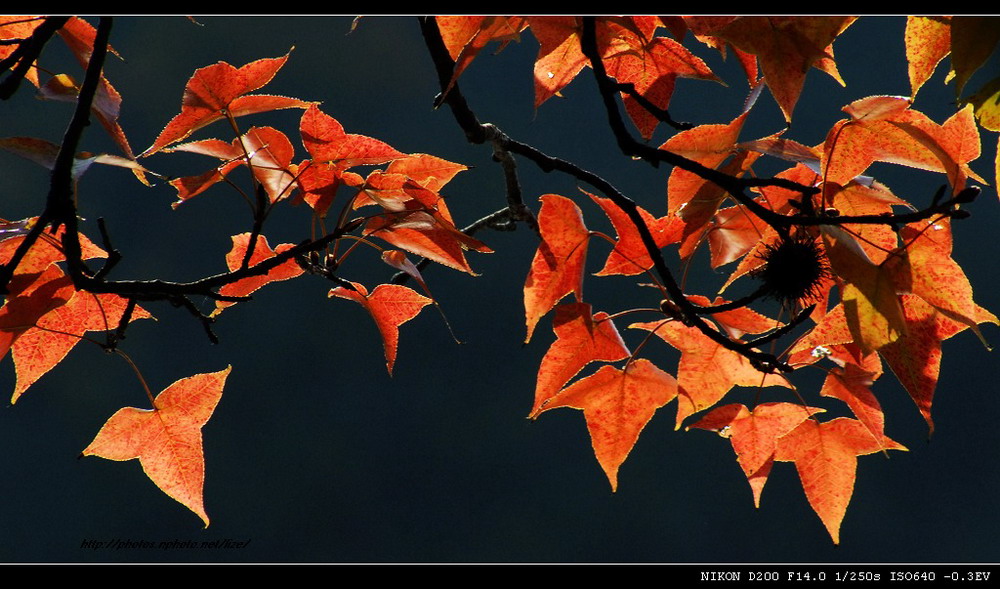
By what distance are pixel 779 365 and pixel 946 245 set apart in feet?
0.28

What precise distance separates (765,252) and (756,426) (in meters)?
0.10

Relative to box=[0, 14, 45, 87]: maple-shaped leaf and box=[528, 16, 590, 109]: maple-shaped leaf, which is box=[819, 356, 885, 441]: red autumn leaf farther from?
box=[0, 14, 45, 87]: maple-shaped leaf

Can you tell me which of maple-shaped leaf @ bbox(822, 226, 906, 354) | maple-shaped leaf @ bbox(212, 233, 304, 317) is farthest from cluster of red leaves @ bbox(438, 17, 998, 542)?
maple-shaped leaf @ bbox(212, 233, 304, 317)

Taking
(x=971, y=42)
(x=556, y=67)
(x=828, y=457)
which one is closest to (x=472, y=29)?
(x=556, y=67)

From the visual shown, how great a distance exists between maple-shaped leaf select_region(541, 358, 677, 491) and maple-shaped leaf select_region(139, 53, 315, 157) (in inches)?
7.5

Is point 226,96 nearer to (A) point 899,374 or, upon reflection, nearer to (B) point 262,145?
(B) point 262,145

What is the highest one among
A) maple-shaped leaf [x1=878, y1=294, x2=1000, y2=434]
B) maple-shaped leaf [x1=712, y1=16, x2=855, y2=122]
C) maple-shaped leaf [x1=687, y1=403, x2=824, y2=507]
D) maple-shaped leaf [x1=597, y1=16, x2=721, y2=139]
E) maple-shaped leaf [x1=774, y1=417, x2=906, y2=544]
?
maple-shaped leaf [x1=597, y1=16, x2=721, y2=139]

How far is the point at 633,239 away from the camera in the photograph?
0.38 m

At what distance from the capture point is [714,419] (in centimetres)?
41

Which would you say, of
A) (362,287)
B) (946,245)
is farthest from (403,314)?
(946,245)

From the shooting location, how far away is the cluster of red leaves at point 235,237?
12.3 inches

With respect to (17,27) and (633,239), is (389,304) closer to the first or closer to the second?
(633,239)

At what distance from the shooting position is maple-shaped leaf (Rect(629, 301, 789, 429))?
0.38 meters

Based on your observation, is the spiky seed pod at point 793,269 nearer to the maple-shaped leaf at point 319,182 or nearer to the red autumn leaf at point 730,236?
the red autumn leaf at point 730,236
